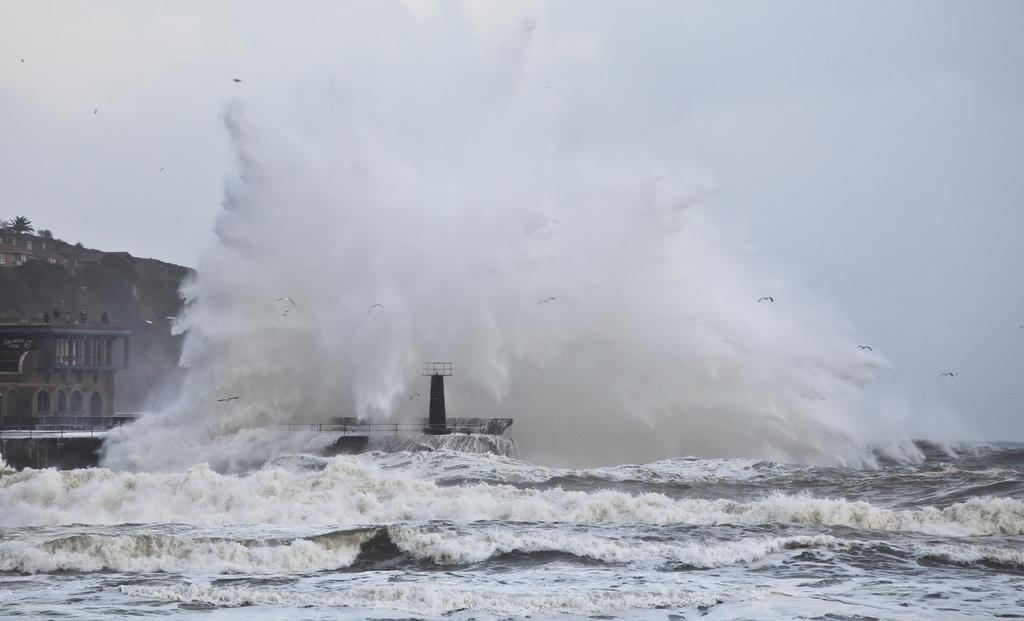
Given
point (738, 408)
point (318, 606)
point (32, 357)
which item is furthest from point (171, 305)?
point (318, 606)

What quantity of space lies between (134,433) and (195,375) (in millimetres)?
2688

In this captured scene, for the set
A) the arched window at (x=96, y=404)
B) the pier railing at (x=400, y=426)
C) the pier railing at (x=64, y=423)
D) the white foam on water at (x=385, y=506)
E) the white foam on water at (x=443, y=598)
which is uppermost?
the arched window at (x=96, y=404)

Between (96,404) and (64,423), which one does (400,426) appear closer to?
(64,423)

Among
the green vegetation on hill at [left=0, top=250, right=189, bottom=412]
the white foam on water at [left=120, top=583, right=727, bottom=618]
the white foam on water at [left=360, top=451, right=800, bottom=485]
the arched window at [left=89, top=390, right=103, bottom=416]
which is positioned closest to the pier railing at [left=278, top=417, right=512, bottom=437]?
the white foam on water at [left=360, top=451, right=800, bottom=485]

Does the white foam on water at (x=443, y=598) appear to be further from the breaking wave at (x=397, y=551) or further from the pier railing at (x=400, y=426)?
the pier railing at (x=400, y=426)

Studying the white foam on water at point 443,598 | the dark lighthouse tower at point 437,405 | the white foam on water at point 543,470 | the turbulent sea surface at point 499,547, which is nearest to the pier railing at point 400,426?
the dark lighthouse tower at point 437,405

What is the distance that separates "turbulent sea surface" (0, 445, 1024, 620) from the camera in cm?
1588

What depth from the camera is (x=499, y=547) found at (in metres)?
19.7

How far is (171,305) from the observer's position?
117m

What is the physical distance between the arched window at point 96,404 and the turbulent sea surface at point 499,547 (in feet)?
97.4

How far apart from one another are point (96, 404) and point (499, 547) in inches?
1598

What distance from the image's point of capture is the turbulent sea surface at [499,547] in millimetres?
15883

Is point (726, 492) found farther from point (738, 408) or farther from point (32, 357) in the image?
point (32, 357)

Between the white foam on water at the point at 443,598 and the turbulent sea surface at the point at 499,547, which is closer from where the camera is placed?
the white foam on water at the point at 443,598
